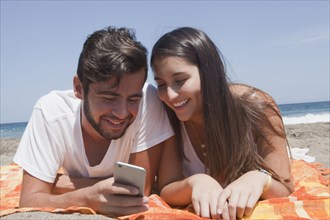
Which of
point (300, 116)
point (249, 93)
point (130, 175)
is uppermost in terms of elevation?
point (249, 93)

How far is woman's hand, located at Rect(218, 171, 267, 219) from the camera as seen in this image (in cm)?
216

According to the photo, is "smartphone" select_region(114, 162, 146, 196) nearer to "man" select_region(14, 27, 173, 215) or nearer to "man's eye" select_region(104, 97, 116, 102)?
"man" select_region(14, 27, 173, 215)

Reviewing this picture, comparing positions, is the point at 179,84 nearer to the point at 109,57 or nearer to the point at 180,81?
the point at 180,81

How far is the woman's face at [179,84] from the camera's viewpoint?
2.60m

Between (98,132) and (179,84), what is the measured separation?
2.23 feet

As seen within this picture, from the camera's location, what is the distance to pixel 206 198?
225cm

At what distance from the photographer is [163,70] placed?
2633 millimetres

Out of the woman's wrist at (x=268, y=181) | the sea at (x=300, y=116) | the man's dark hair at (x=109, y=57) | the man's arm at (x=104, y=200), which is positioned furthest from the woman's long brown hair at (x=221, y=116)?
the sea at (x=300, y=116)

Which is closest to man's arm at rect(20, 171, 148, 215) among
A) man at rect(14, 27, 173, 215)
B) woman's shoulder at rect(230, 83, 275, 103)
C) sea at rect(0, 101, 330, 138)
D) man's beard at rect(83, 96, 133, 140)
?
man at rect(14, 27, 173, 215)

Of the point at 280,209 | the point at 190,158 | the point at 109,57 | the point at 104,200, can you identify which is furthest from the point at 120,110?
the point at 280,209

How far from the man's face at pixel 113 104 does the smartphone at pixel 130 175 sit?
Answer: 44 cm

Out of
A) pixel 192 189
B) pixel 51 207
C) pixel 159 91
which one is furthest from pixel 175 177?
pixel 51 207

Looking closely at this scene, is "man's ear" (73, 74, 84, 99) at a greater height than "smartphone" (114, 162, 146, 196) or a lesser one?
greater

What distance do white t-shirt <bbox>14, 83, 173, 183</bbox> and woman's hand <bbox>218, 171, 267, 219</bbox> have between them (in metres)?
0.74
